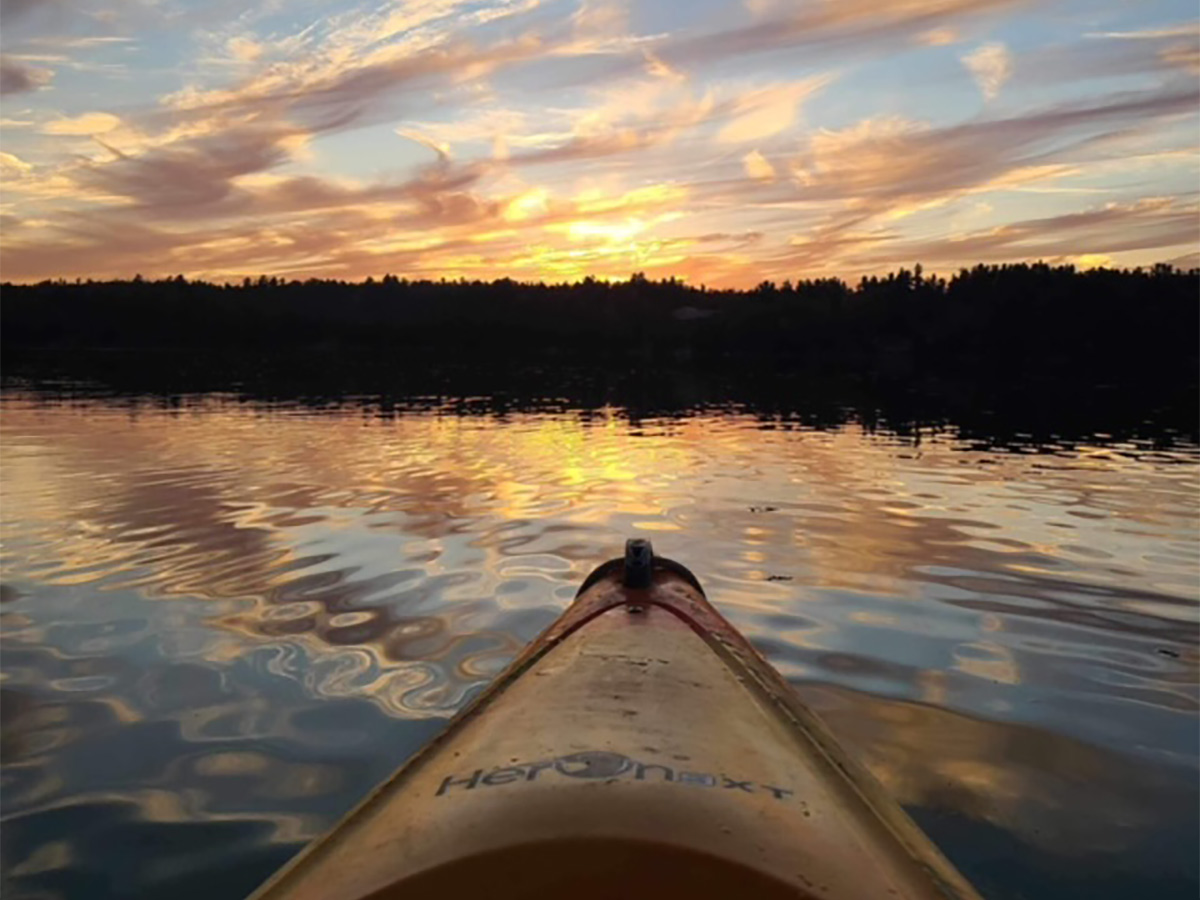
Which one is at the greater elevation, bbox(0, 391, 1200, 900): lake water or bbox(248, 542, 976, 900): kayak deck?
bbox(248, 542, 976, 900): kayak deck

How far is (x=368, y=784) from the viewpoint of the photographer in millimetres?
5715

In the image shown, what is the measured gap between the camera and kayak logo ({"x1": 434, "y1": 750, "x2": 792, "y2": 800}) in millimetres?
2902

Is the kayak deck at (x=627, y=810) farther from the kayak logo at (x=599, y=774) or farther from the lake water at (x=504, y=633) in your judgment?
the lake water at (x=504, y=633)

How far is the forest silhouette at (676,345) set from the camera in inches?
1783

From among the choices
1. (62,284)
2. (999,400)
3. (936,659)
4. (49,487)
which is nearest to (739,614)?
(936,659)

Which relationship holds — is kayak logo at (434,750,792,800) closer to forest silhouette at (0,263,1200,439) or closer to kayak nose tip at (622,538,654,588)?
kayak nose tip at (622,538,654,588)

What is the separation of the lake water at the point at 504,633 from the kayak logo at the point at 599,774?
7.66 ft

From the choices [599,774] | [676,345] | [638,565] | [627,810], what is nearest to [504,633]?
[638,565]

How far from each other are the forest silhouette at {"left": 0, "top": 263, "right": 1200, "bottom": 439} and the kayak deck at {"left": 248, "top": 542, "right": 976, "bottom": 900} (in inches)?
1066

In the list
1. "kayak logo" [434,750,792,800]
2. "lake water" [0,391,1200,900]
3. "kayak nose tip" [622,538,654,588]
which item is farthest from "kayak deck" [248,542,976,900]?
"kayak nose tip" [622,538,654,588]

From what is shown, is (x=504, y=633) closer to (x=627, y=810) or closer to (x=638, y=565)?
(x=638, y=565)

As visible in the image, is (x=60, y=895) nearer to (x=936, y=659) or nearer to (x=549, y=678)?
(x=549, y=678)

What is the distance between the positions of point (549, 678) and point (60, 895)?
2551mm

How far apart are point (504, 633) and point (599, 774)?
588 cm
